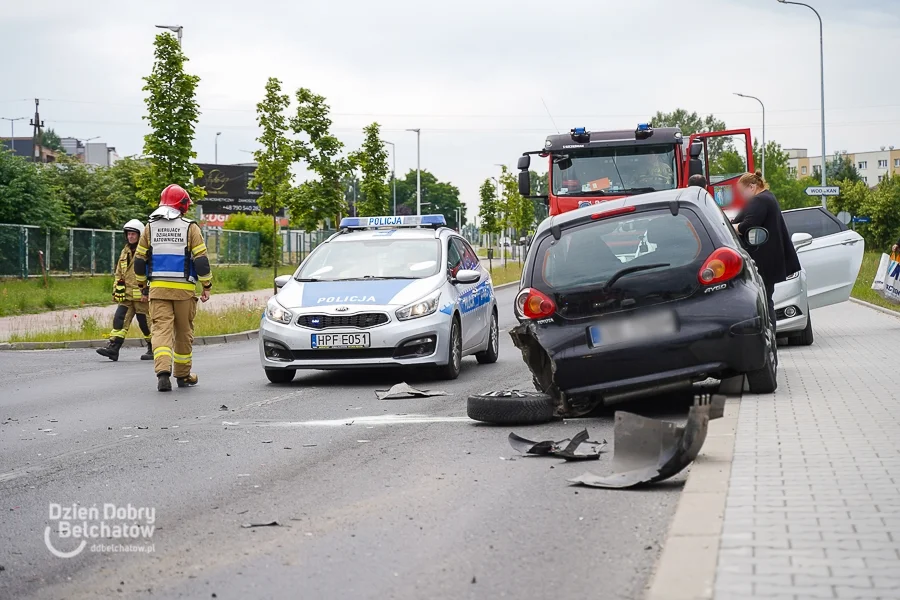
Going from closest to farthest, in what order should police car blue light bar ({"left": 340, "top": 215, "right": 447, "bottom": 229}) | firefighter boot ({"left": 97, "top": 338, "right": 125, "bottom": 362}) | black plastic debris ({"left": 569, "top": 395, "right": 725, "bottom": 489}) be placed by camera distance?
black plastic debris ({"left": 569, "top": 395, "right": 725, "bottom": 489}) → police car blue light bar ({"left": 340, "top": 215, "right": 447, "bottom": 229}) → firefighter boot ({"left": 97, "top": 338, "right": 125, "bottom": 362})

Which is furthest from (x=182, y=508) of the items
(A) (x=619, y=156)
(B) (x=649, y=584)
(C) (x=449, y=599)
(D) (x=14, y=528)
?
(A) (x=619, y=156)

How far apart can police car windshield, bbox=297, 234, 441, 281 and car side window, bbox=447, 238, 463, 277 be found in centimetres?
18

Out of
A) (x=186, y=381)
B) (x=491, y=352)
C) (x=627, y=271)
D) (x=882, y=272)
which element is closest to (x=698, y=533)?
(x=627, y=271)

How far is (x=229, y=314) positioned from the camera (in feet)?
82.6

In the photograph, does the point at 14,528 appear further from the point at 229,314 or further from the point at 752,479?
the point at 229,314

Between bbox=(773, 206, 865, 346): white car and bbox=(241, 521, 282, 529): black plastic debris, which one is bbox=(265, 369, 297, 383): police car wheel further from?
bbox=(241, 521, 282, 529): black plastic debris

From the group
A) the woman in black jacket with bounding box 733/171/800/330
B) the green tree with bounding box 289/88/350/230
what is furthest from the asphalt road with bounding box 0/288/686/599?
the green tree with bounding box 289/88/350/230

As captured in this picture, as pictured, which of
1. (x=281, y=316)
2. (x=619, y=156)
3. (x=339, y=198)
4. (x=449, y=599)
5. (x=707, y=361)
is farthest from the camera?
(x=339, y=198)

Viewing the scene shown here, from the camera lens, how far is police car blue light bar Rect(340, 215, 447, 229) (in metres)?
15.3

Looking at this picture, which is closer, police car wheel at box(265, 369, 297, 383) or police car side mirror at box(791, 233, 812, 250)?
police car wheel at box(265, 369, 297, 383)

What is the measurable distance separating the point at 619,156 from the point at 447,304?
7342 millimetres

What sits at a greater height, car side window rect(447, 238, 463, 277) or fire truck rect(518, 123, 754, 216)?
fire truck rect(518, 123, 754, 216)

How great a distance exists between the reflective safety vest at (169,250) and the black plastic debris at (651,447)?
6.78 m

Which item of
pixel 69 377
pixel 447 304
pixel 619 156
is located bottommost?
pixel 69 377
